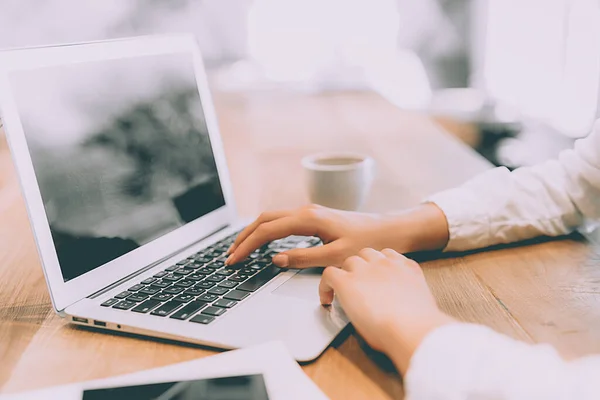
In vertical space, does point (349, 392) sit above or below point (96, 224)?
below

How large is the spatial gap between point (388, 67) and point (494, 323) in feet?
10.2

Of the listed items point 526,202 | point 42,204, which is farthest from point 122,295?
point 526,202

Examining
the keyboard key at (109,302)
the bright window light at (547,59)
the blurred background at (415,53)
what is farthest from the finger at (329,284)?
the blurred background at (415,53)

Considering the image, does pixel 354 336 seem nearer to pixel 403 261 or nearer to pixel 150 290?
pixel 403 261

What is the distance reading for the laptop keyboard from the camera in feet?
1.96

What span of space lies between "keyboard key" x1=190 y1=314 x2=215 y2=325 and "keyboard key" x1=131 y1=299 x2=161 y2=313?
0.17 feet

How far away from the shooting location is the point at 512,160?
2.84m

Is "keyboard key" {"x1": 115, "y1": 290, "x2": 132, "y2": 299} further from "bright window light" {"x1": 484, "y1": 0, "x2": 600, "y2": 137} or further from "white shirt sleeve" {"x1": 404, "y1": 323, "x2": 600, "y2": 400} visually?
"bright window light" {"x1": 484, "y1": 0, "x2": 600, "y2": 137}

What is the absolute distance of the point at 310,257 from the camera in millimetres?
717

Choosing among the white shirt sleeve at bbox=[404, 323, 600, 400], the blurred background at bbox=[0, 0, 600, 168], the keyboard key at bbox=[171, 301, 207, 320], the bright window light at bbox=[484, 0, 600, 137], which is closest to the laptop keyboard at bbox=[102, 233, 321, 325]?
the keyboard key at bbox=[171, 301, 207, 320]

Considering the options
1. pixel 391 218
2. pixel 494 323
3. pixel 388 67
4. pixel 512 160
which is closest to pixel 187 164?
pixel 391 218

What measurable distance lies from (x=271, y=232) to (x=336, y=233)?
77 millimetres

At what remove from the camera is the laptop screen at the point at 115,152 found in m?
0.63

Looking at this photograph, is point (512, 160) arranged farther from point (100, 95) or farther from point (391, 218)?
point (100, 95)
